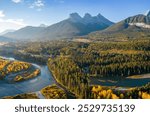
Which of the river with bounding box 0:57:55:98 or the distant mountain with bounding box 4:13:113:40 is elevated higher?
the distant mountain with bounding box 4:13:113:40

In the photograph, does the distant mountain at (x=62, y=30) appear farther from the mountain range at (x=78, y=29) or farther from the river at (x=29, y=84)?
the river at (x=29, y=84)

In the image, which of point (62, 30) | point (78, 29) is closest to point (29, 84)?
point (62, 30)

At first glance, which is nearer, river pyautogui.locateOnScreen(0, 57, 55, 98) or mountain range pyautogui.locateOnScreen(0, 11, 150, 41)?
river pyautogui.locateOnScreen(0, 57, 55, 98)

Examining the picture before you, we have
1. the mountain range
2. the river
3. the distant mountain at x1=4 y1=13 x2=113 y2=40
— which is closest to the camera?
the river

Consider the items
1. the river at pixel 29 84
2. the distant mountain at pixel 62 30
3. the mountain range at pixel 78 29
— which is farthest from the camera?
the distant mountain at pixel 62 30

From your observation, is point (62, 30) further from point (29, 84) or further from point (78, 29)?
point (29, 84)

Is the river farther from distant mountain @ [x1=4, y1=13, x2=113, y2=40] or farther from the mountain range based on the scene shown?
distant mountain @ [x1=4, y1=13, x2=113, y2=40]

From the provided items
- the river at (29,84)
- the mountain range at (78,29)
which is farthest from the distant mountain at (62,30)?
the river at (29,84)

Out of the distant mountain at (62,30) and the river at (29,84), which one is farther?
the distant mountain at (62,30)

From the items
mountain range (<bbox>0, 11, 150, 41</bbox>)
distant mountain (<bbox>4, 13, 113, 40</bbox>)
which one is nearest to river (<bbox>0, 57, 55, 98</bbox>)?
mountain range (<bbox>0, 11, 150, 41</bbox>)

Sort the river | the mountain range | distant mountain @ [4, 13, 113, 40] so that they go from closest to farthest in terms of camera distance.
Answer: the river, the mountain range, distant mountain @ [4, 13, 113, 40]

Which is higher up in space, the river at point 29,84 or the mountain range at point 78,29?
the mountain range at point 78,29
